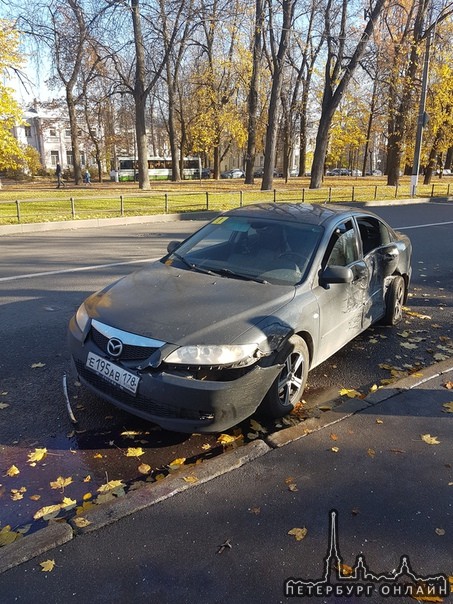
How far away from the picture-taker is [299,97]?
1861 inches

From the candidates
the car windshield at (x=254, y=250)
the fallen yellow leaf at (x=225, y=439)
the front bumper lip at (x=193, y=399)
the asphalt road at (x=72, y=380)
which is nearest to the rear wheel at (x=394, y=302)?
the asphalt road at (x=72, y=380)

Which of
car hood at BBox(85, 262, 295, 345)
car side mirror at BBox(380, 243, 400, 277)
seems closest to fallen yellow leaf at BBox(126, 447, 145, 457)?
car hood at BBox(85, 262, 295, 345)

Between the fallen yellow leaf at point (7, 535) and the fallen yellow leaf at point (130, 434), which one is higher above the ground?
the fallen yellow leaf at point (7, 535)

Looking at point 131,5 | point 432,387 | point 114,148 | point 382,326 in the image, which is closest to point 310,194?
point 131,5

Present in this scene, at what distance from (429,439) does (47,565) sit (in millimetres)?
2651

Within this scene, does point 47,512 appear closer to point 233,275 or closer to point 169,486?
point 169,486

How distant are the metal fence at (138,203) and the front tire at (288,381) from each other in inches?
523

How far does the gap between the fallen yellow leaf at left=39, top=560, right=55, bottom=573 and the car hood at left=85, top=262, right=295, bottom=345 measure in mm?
1379

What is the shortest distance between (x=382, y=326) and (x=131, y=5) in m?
22.2

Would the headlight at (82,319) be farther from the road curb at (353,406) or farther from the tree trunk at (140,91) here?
the tree trunk at (140,91)

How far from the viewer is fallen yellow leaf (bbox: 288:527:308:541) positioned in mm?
2569

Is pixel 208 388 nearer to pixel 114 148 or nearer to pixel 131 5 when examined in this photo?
pixel 131 5

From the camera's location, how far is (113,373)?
3279mm

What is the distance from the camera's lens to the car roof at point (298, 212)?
466 cm
